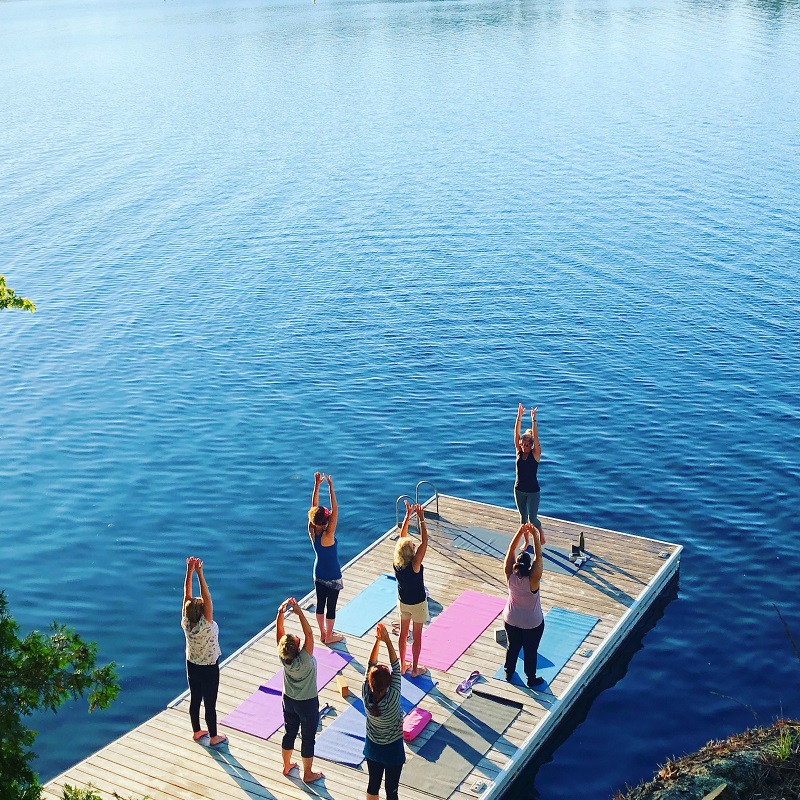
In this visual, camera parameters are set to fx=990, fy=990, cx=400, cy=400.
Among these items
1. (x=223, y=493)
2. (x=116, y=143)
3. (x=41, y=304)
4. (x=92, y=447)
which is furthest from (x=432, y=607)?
(x=116, y=143)

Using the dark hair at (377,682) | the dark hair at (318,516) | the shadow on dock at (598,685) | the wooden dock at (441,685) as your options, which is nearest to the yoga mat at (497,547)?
the wooden dock at (441,685)

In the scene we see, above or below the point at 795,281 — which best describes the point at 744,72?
above

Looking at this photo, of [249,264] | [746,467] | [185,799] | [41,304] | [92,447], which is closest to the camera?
[185,799]

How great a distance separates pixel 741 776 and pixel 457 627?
526cm

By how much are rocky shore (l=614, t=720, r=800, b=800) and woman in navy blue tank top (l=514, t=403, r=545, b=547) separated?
18.8 ft

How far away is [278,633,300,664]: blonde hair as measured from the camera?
11.6 m

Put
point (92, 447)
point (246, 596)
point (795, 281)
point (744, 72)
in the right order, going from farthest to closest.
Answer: point (744, 72) < point (795, 281) < point (92, 447) < point (246, 596)

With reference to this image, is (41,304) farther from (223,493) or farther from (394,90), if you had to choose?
(394,90)

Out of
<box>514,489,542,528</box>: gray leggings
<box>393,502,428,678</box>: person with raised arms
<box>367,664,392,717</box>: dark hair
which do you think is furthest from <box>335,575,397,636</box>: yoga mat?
<box>367,664,392,717</box>: dark hair

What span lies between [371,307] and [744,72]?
46.4 m

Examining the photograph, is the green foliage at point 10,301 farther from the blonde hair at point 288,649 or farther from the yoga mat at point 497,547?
the yoga mat at point 497,547

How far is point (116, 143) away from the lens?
61469 mm

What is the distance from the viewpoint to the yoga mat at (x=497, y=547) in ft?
58.3

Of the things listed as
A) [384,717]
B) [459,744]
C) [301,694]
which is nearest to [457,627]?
[459,744]
